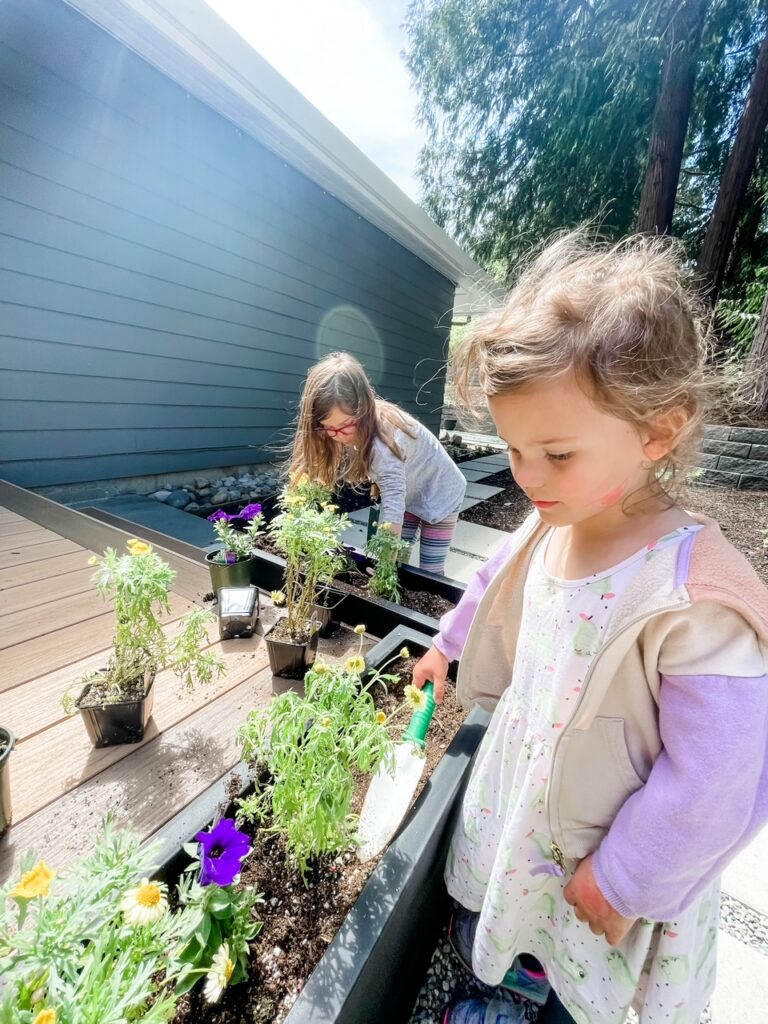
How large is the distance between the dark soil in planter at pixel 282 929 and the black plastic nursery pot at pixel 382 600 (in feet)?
2.83

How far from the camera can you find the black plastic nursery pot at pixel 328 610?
177 centimetres

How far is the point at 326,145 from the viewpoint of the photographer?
4156 millimetres

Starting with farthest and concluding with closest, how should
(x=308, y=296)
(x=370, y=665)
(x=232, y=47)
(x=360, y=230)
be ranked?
(x=360, y=230)
(x=308, y=296)
(x=232, y=47)
(x=370, y=665)

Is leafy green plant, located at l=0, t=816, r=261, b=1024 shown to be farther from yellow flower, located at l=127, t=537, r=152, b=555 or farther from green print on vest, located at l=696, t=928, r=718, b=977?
green print on vest, located at l=696, t=928, r=718, b=977

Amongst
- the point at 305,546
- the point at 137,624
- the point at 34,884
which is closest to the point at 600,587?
the point at 34,884

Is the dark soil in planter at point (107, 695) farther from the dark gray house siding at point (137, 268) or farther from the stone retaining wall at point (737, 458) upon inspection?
the stone retaining wall at point (737, 458)

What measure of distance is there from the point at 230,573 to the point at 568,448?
157 centimetres

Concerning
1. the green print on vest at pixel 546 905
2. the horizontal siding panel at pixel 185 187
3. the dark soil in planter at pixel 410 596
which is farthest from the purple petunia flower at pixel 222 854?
the horizontal siding panel at pixel 185 187

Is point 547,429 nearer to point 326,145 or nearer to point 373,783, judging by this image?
point 373,783

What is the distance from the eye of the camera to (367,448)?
2.05m

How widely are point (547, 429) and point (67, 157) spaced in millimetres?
4290

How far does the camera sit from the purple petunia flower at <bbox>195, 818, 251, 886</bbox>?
0.72m

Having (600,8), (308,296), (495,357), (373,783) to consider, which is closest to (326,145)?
(308,296)

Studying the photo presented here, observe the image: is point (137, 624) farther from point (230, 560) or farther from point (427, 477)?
point (427, 477)
